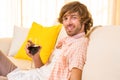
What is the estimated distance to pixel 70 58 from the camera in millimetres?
1594

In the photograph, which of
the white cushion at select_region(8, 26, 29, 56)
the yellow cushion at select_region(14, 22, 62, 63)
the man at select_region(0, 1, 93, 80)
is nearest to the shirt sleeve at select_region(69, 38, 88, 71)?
the man at select_region(0, 1, 93, 80)

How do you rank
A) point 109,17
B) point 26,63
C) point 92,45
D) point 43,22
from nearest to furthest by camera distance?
point 92,45, point 26,63, point 109,17, point 43,22

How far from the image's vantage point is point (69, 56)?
5.28 ft

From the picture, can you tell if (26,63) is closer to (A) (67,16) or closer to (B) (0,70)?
(B) (0,70)

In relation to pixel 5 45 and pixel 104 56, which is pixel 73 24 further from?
pixel 5 45

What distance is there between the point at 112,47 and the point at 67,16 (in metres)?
0.51

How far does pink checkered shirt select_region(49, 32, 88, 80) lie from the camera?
5.09 ft

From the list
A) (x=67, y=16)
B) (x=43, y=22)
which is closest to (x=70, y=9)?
(x=67, y=16)

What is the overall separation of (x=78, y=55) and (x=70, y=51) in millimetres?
81

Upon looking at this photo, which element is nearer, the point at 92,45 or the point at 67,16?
the point at 92,45

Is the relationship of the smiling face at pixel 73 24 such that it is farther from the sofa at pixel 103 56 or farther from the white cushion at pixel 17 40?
the white cushion at pixel 17 40

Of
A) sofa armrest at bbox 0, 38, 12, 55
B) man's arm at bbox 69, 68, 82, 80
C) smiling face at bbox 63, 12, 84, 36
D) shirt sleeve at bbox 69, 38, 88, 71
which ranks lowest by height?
sofa armrest at bbox 0, 38, 12, 55

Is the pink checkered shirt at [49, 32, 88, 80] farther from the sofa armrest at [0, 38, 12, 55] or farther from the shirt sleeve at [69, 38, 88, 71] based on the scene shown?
the sofa armrest at [0, 38, 12, 55]

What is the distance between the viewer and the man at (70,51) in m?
1.56
